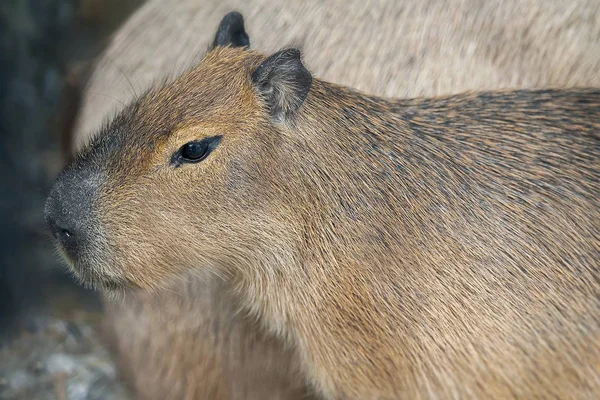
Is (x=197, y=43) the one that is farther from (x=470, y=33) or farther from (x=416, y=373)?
(x=416, y=373)

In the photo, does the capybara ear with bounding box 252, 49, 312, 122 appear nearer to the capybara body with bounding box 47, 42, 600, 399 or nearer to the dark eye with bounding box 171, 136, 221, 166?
the capybara body with bounding box 47, 42, 600, 399

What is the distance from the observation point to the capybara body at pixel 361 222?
1.42 m

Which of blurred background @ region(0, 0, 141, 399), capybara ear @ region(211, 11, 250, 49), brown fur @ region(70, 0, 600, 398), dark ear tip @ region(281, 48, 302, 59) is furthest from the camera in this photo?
blurred background @ region(0, 0, 141, 399)

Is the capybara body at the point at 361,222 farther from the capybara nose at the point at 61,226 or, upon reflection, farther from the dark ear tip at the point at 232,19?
the dark ear tip at the point at 232,19

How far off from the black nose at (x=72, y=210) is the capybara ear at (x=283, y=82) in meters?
0.39

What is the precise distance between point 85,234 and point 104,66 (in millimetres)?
1159

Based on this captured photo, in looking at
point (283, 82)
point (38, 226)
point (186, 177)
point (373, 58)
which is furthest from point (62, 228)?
point (38, 226)

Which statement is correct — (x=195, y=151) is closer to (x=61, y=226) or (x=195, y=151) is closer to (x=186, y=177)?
(x=186, y=177)

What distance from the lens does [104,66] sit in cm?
243

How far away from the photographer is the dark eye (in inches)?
54.9

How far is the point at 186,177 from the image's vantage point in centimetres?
141

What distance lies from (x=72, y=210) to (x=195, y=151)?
28cm

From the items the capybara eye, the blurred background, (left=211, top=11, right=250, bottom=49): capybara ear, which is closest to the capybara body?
the capybara eye

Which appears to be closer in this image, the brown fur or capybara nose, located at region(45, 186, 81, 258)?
capybara nose, located at region(45, 186, 81, 258)
